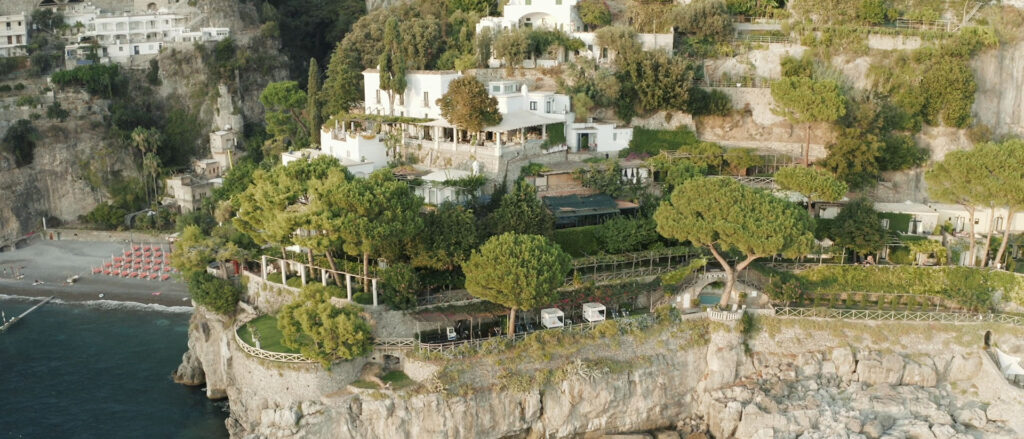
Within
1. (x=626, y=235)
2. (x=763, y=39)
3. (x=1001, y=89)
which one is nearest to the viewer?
(x=626, y=235)

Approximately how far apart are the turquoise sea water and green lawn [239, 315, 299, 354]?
4040mm

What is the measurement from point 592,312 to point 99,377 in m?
21.9

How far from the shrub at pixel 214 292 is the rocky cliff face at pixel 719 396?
0.97m

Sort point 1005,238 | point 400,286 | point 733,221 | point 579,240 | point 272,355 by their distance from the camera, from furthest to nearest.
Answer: point 579,240, point 1005,238, point 733,221, point 400,286, point 272,355

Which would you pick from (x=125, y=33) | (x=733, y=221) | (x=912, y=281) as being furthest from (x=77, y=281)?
(x=912, y=281)

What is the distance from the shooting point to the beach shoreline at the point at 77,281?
158ft

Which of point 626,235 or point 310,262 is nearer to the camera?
point 310,262

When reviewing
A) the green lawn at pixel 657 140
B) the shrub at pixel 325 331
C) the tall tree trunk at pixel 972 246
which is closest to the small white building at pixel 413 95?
the green lawn at pixel 657 140

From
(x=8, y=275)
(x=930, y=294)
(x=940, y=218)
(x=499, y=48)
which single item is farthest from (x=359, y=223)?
(x=8, y=275)

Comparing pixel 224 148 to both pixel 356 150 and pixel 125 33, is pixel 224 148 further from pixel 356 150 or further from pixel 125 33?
pixel 356 150

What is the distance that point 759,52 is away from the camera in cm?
5109

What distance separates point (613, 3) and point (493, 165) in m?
20.7

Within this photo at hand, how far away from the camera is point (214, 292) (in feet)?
117

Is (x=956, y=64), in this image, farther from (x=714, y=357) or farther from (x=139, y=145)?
(x=139, y=145)
